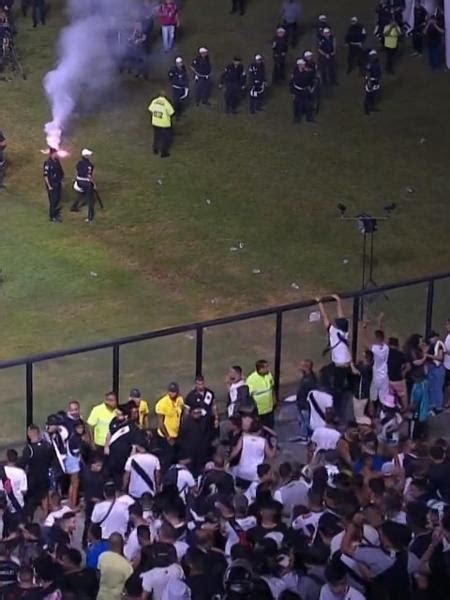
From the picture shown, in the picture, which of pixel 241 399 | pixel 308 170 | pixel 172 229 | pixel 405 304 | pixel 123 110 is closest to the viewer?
pixel 241 399

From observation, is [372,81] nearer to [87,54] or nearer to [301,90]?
[301,90]

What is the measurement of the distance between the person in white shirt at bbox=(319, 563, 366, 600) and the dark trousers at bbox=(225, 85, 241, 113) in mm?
21253

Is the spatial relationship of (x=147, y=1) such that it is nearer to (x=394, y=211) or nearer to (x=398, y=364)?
(x=394, y=211)

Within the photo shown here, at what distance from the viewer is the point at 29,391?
56.2 ft

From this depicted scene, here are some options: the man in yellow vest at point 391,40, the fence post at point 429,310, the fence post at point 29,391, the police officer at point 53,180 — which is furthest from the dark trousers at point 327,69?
the fence post at point 29,391

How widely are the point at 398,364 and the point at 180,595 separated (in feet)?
20.2

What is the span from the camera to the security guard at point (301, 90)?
30.8 m

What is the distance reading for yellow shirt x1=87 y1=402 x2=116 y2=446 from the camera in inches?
628

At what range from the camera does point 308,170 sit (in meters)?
29.4

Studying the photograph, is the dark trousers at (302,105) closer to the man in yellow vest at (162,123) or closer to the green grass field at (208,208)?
the green grass field at (208,208)

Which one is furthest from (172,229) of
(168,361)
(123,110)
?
(168,361)

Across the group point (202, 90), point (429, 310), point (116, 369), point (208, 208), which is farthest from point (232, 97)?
point (116, 369)

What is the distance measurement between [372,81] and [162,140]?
4.80 metres

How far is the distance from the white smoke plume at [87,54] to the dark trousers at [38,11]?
703 millimetres
